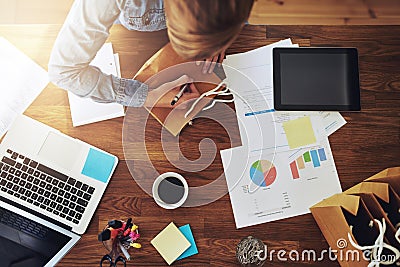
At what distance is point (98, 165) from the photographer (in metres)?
1.15

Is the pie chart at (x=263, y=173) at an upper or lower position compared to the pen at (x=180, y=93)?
lower

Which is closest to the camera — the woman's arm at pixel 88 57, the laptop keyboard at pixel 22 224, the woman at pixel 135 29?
the woman at pixel 135 29

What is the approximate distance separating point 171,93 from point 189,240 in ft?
1.04

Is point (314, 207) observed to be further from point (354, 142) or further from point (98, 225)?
point (98, 225)

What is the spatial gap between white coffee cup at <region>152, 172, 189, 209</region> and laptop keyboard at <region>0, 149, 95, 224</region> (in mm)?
144

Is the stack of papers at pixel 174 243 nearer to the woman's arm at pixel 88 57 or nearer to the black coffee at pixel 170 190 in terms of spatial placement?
the black coffee at pixel 170 190

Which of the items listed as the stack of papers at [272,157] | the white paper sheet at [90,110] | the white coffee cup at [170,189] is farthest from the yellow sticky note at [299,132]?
the white paper sheet at [90,110]

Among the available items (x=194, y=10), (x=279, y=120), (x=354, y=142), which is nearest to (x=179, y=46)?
(x=194, y=10)

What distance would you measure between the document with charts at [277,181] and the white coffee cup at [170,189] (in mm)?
101

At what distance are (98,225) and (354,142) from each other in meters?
0.59

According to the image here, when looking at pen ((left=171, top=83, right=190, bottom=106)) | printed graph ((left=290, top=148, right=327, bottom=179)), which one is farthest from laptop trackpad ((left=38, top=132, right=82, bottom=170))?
printed graph ((left=290, top=148, right=327, bottom=179))

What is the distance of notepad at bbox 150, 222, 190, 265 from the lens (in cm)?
112

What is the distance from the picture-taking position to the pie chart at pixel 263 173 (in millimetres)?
1148

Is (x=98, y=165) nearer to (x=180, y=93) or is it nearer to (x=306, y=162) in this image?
(x=180, y=93)
